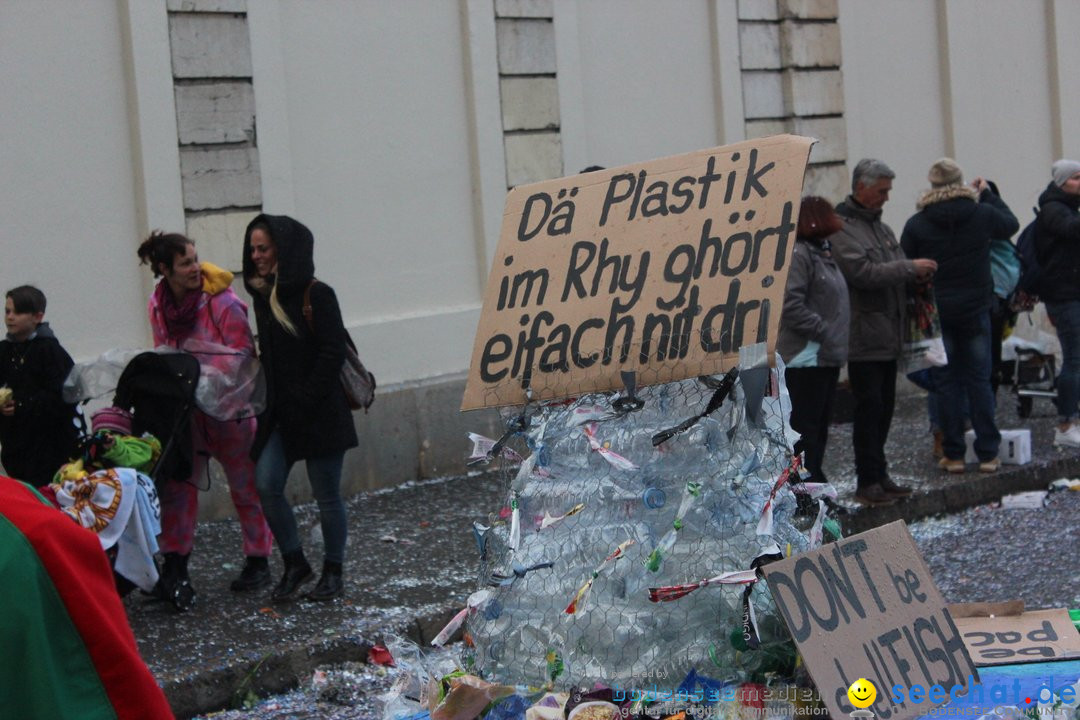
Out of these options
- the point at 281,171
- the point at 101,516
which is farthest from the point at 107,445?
the point at 281,171

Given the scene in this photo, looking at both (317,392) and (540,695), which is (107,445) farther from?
(540,695)

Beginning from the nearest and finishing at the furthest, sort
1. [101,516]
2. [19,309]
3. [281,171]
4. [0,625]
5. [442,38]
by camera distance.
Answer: [0,625] → [101,516] → [19,309] → [281,171] → [442,38]

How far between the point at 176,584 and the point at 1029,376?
7144mm

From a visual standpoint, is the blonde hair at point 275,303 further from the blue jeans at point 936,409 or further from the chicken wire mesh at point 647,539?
the blue jeans at point 936,409

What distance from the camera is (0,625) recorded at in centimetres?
157

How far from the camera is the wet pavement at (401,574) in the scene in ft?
18.6

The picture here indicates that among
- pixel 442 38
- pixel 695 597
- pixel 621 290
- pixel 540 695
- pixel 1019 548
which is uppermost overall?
pixel 442 38

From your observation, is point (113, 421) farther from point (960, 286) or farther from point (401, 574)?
point (960, 286)

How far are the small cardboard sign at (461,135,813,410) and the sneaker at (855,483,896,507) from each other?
467cm

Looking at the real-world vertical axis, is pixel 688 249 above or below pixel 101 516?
above

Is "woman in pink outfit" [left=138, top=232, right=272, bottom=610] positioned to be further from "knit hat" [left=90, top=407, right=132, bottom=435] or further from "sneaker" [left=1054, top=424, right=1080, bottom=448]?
"sneaker" [left=1054, top=424, right=1080, bottom=448]

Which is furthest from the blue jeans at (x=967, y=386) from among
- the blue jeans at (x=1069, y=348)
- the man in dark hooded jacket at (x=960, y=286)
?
the blue jeans at (x=1069, y=348)

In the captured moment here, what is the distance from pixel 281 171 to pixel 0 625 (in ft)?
25.8

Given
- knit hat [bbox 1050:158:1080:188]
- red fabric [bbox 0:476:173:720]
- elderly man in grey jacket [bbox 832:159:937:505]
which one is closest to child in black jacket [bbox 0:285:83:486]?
elderly man in grey jacket [bbox 832:159:937:505]
